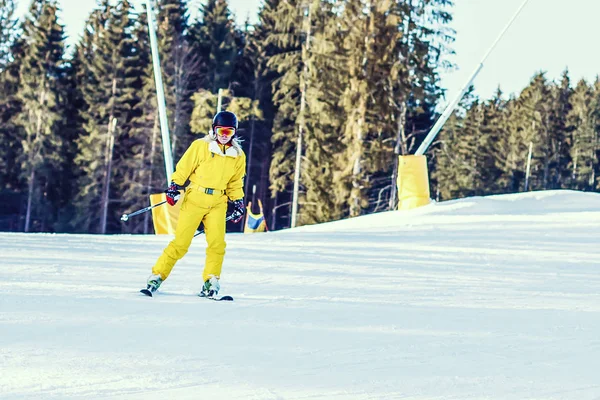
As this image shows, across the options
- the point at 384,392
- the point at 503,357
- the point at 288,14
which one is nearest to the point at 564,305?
the point at 503,357

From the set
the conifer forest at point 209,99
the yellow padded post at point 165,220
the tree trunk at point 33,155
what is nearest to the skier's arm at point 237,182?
the yellow padded post at point 165,220

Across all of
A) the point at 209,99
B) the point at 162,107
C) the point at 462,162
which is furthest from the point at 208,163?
the point at 462,162

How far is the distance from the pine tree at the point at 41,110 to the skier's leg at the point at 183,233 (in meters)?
39.1

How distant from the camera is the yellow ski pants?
21.7 ft

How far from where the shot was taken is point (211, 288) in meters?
6.59

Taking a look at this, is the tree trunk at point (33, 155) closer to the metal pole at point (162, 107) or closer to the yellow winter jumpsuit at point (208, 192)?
the metal pole at point (162, 107)

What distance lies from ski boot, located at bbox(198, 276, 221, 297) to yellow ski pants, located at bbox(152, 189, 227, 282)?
0.04 m

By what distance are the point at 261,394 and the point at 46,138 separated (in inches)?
1698

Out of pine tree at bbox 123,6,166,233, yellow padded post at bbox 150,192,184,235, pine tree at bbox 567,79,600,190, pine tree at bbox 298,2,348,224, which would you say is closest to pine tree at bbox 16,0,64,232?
pine tree at bbox 123,6,166,233

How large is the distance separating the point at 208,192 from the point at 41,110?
133ft

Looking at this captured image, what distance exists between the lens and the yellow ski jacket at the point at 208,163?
654 cm

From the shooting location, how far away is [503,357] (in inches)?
185

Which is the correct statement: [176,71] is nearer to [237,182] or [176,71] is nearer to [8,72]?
[8,72]

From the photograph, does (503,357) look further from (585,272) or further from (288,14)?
(288,14)
